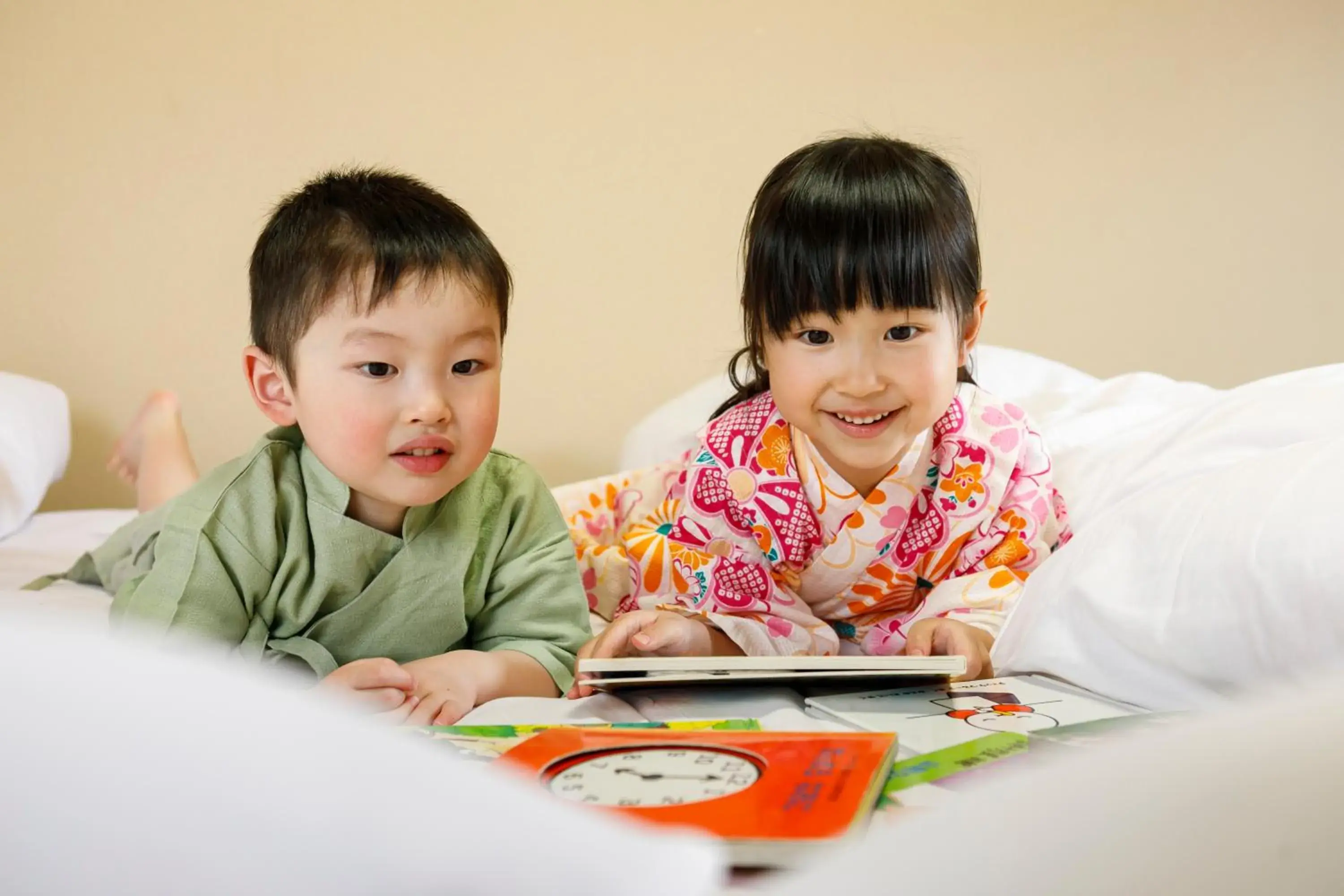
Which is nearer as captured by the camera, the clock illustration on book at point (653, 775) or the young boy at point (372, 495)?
the clock illustration on book at point (653, 775)

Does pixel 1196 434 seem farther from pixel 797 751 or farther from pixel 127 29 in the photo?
pixel 127 29

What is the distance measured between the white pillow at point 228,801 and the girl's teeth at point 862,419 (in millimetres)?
783

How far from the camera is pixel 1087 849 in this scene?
0.24 metres

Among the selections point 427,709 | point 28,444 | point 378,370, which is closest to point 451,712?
point 427,709

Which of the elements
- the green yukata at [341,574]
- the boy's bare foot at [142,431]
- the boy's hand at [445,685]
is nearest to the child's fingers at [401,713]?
the boy's hand at [445,685]

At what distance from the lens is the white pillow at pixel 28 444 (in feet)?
5.04

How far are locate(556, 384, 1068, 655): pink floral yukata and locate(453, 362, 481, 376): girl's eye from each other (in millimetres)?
317

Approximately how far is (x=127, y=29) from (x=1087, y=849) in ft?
7.03

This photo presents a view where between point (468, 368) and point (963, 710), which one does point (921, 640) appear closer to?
point (963, 710)

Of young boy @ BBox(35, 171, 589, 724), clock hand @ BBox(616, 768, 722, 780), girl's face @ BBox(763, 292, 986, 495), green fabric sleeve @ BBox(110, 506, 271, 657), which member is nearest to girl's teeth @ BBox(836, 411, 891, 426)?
girl's face @ BBox(763, 292, 986, 495)

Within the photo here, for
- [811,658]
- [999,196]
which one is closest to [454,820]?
[811,658]

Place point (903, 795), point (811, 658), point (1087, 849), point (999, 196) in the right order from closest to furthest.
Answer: point (1087, 849)
point (903, 795)
point (811, 658)
point (999, 196)

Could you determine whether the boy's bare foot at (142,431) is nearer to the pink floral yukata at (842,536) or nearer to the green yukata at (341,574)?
the green yukata at (341,574)

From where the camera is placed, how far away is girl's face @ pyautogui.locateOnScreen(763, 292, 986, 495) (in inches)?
40.6
